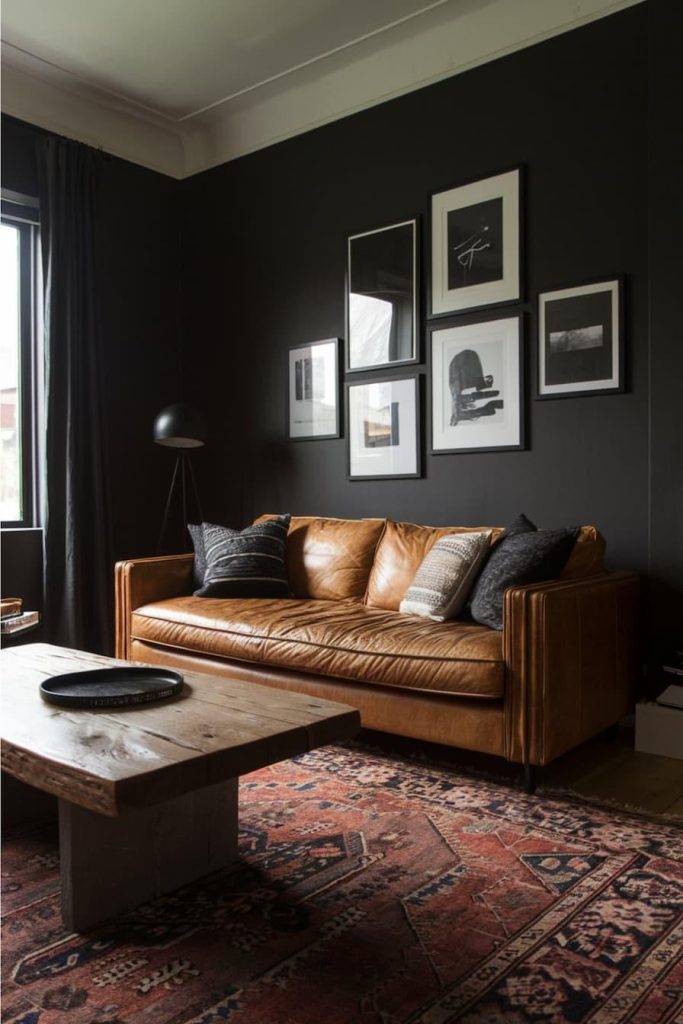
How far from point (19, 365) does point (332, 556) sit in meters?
2.09

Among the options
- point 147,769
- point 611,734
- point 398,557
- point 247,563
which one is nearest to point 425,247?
point 398,557

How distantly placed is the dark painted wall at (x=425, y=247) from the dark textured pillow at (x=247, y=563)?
0.60 metres

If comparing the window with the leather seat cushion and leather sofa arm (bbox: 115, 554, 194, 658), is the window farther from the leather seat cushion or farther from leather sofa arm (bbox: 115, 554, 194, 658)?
the leather seat cushion

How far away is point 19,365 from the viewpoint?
4.51m

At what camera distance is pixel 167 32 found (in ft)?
13.0

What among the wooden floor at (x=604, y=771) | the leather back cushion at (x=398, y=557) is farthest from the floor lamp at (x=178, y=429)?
the wooden floor at (x=604, y=771)

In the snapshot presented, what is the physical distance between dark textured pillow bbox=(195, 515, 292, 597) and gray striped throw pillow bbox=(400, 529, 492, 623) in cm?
79

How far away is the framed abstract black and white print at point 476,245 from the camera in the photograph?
3703 millimetres

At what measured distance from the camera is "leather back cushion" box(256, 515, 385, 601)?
3.83 meters

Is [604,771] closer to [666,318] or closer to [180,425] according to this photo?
[666,318]

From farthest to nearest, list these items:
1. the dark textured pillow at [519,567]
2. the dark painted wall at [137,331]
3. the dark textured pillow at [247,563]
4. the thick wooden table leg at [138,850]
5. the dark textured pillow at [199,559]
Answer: the dark painted wall at [137,331] → the dark textured pillow at [199,559] → the dark textured pillow at [247,563] → the dark textured pillow at [519,567] → the thick wooden table leg at [138,850]

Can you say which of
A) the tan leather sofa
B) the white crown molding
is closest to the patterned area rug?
the tan leather sofa

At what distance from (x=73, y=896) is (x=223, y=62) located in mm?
4013

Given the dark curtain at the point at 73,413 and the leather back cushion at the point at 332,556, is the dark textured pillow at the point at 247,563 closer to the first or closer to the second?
the leather back cushion at the point at 332,556
